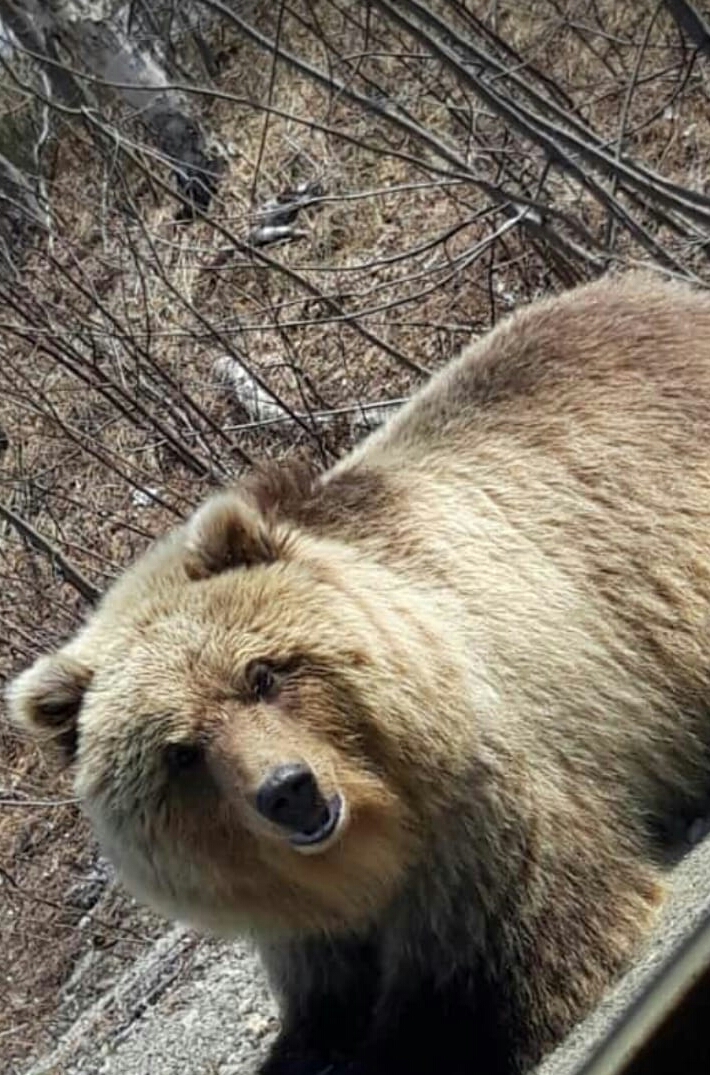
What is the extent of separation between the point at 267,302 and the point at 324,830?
5.09m

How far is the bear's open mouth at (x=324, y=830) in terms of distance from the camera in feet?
10.0

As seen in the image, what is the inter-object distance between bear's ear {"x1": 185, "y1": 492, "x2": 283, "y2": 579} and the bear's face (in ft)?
0.11

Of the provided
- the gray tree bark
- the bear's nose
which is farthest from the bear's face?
the gray tree bark

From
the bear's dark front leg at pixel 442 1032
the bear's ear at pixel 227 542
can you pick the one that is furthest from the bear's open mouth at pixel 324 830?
the bear's ear at pixel 227 542

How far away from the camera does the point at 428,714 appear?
325 centimetres

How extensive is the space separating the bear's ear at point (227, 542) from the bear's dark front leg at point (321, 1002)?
0.76 m

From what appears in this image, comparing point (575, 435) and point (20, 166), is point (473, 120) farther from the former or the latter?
point (20, 166)

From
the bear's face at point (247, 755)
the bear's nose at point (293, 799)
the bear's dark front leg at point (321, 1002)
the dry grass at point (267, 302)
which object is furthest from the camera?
the dry grass at point (267, 302)

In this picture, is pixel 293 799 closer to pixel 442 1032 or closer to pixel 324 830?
pixel 324 830

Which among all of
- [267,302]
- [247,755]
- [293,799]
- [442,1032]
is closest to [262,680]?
[247,755]

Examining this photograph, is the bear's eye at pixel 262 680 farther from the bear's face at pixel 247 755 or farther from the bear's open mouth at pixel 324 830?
the bear's open mouth at pixel 324 830

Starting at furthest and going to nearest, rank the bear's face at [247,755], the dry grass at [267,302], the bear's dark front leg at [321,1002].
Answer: the dry grass at [267,302] → the bear's dark front leg at [321,1002] → the bear's face at [247,755]

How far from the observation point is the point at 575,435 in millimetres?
3928

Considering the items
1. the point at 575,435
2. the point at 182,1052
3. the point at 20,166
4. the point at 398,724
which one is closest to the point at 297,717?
the point at 398,724
